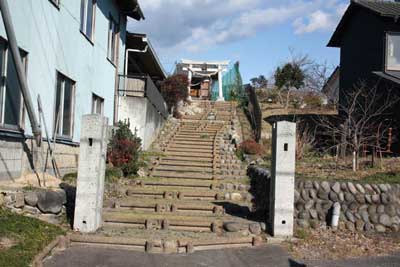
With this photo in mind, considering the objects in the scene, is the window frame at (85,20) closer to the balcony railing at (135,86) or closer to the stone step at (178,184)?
the balcony railing at (135,86)

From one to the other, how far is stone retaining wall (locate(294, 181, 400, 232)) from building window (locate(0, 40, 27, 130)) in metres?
6.07

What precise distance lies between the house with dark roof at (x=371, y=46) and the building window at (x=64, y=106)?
11911 mm

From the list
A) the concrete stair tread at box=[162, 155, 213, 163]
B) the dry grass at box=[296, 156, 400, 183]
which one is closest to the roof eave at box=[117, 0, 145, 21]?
the concrete stair tread at box=[162, 155, 213, 163]

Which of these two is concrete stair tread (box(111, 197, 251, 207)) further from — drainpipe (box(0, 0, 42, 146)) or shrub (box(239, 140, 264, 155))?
shrub (box(239, 140, 264, 155))

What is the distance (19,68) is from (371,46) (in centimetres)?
1717

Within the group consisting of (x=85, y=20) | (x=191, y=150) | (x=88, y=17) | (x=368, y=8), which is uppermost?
(x=368, y=8)

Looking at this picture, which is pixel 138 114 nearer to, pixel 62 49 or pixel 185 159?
pixel 185 159

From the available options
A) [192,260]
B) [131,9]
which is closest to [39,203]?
[192,260]

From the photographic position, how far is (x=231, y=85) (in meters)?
37.8

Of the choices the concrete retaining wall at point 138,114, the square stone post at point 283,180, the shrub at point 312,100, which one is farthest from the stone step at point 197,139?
the shrub at point 312,100

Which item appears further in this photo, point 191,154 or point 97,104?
point 191,154

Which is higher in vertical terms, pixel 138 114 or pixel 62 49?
pixel 62 49

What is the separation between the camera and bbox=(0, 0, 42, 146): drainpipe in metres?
7.90

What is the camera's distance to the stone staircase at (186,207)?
28.0 feet
